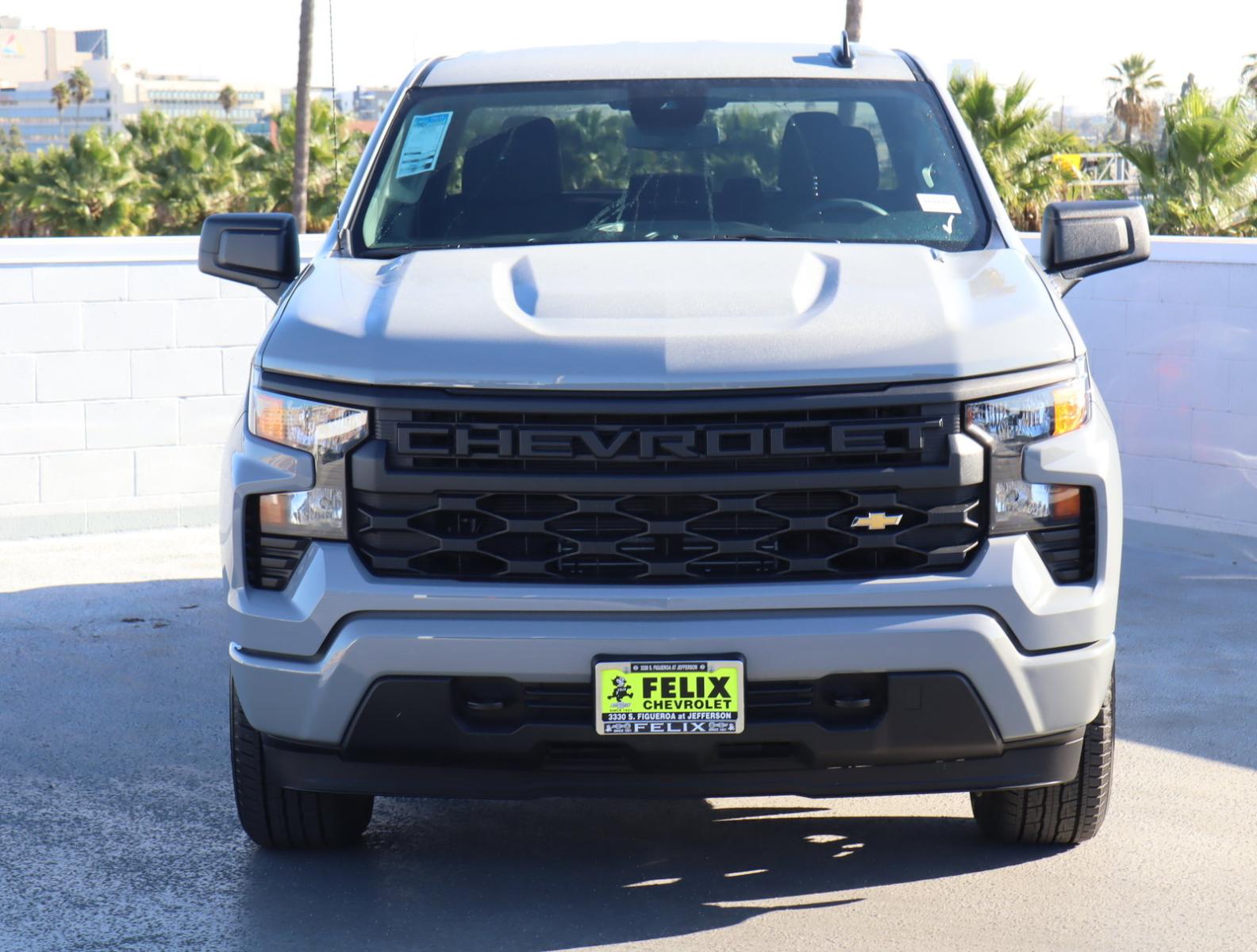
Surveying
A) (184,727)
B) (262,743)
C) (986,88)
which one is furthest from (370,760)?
(986,88)

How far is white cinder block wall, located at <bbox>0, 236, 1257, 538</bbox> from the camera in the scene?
787cm

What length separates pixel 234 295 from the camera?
8469 millimetres

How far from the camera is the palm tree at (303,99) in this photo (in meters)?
29.5

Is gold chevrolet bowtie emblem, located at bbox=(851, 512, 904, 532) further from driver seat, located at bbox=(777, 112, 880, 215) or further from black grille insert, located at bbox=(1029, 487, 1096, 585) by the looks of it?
driver seat, located at bbox=(777, 112, 880, 215)

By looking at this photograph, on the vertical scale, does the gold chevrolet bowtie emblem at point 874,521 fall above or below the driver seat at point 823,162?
below

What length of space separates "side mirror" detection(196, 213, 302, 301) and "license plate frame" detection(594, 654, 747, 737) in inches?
68.0

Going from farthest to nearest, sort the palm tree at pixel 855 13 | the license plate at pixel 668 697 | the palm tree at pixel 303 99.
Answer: the palm tree at pixel 303 99, the palm tree at pixel 855 13, the license plate at pixel 668 697

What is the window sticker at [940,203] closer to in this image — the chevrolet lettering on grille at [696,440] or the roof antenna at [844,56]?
the roof antenna at [844,56]

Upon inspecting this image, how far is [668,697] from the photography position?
337 centimetres

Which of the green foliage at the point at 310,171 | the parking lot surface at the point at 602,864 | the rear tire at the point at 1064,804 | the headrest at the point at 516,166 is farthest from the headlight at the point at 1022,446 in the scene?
the green foliage at the point at 310,171

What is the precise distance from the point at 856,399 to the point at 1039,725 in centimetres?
78

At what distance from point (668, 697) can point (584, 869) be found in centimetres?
84

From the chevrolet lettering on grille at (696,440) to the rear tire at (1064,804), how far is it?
0.91m

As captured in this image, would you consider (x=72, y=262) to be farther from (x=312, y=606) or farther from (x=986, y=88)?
(x=986, y=88)
